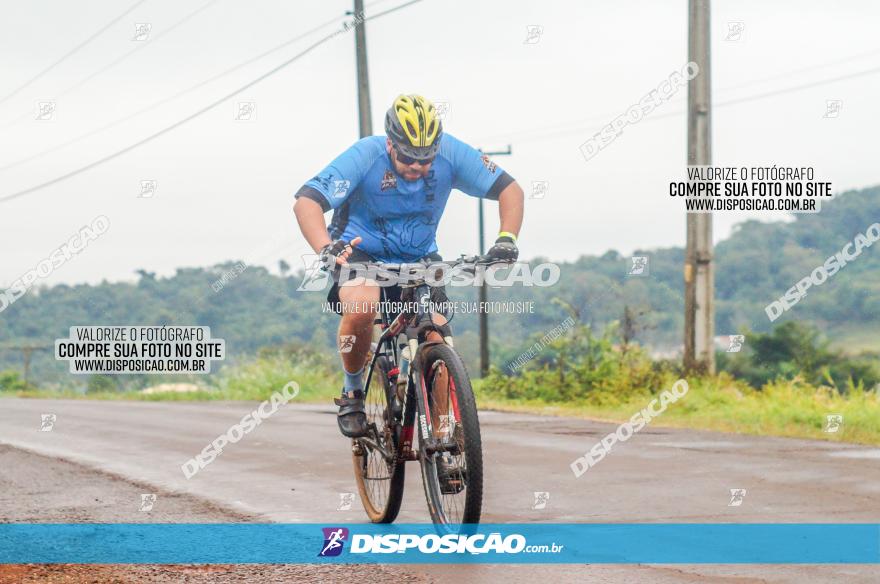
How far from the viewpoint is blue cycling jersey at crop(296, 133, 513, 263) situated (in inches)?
257

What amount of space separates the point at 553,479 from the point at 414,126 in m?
3.57

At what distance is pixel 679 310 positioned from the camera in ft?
242

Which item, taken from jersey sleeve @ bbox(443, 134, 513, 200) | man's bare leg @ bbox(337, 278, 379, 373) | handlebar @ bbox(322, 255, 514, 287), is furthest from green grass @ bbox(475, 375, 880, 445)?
handlebar @ bbox(322, 255, 514, 287)

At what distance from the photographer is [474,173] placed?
672 centimetres

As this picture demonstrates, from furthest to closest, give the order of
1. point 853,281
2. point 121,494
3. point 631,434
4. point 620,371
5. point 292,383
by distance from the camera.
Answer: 1. point 853,281
2. point 292,383
3. point 620,371
4. point 631,434
5. point 121,494

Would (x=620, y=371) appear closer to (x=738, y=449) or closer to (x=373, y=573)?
(x=738, y=449)

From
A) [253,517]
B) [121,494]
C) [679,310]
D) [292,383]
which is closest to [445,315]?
[253,517]

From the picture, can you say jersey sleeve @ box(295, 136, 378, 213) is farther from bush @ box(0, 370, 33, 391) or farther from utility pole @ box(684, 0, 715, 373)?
bush @ box(0, 370, 33, 391)

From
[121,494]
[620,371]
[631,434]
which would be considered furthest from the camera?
[620,371]

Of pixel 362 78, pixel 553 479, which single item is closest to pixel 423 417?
pixel 553 479

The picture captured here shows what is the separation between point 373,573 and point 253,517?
189 centimetres

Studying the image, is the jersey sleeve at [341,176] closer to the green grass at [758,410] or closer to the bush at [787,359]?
the green grass at [758,410]

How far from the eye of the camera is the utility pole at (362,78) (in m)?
26.5

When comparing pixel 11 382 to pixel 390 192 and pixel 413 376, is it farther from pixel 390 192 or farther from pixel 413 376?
pixel 413 376
